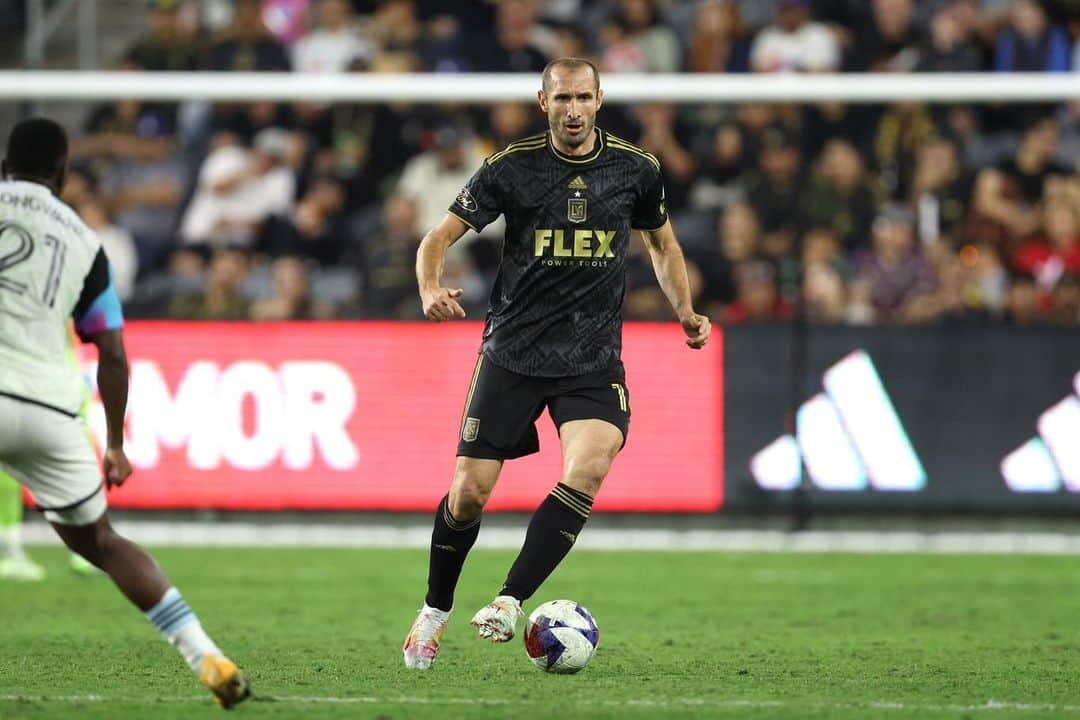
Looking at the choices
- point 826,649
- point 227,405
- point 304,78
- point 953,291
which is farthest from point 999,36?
point 826,649

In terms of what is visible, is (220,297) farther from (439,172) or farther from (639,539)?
(639,539)

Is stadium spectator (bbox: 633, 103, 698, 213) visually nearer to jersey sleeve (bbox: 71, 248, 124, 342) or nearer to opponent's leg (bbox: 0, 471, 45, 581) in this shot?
opponent's leg (bbox: 0, 471, 45, 581)

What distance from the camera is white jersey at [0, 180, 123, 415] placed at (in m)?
5.98

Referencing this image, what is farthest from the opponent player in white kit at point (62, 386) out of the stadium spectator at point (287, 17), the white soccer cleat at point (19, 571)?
the stadium spectator at point (287, 17)

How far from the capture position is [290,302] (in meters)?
14.7

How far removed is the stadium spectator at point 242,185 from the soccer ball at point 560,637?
8899 mm

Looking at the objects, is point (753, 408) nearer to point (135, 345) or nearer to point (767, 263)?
point (767, 263)

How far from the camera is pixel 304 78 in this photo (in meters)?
14.8

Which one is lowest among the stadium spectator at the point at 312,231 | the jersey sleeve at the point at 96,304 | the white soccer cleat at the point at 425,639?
the white soccer cleat at the point at 425,639

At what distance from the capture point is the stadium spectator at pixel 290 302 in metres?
14.7

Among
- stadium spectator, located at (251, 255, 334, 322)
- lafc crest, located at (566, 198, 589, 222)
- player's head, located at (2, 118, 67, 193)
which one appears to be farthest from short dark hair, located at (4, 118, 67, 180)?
stadium spectator, located at (251, 255, 334, 322)

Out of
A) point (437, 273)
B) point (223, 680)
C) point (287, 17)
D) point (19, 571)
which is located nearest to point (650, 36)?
point (287, 17)

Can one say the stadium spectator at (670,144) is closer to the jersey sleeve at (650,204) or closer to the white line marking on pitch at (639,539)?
the white line marking on pitch at (639,539)

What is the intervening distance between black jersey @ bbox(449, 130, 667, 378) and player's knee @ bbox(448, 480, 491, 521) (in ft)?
1.61
